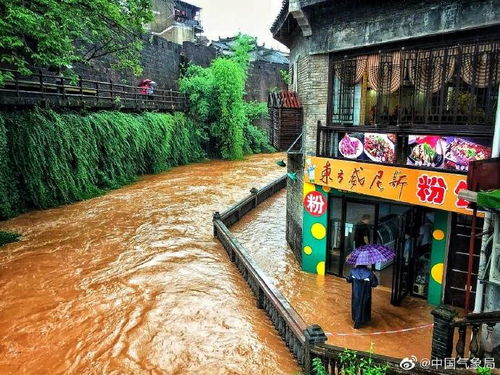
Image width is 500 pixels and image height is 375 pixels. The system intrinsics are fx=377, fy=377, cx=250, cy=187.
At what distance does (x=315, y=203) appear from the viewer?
10.6 metres

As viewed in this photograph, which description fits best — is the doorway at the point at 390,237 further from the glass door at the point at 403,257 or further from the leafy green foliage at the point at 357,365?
the leafy green foliage at the point at 357,365

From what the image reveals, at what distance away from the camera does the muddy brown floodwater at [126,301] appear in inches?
275

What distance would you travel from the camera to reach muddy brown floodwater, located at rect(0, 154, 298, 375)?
6.98 meters

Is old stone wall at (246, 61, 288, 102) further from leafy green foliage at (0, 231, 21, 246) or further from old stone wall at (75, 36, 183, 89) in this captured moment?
leafy green foliage at (0, 231, 21, 246)

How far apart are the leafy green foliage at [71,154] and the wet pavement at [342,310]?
10112mm

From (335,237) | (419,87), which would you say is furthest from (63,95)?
(419,87)

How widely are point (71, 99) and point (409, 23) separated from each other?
16.8 meters

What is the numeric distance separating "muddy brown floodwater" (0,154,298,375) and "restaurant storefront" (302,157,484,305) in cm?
270

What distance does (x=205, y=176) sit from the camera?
86.1ft

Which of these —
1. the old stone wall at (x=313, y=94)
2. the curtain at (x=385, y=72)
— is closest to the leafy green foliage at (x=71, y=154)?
the old stone wall at (x=313, y=94)

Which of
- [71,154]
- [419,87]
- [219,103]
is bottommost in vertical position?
[71,154]

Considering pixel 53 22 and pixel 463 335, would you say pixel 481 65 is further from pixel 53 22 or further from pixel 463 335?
pixel 53 22

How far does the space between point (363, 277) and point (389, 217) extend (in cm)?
250

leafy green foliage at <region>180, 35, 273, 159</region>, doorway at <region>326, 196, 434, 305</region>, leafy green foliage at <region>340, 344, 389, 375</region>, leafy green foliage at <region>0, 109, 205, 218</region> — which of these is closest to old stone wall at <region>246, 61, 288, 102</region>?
leafy green foliage at <region>180, 35, 273, 159</region>
